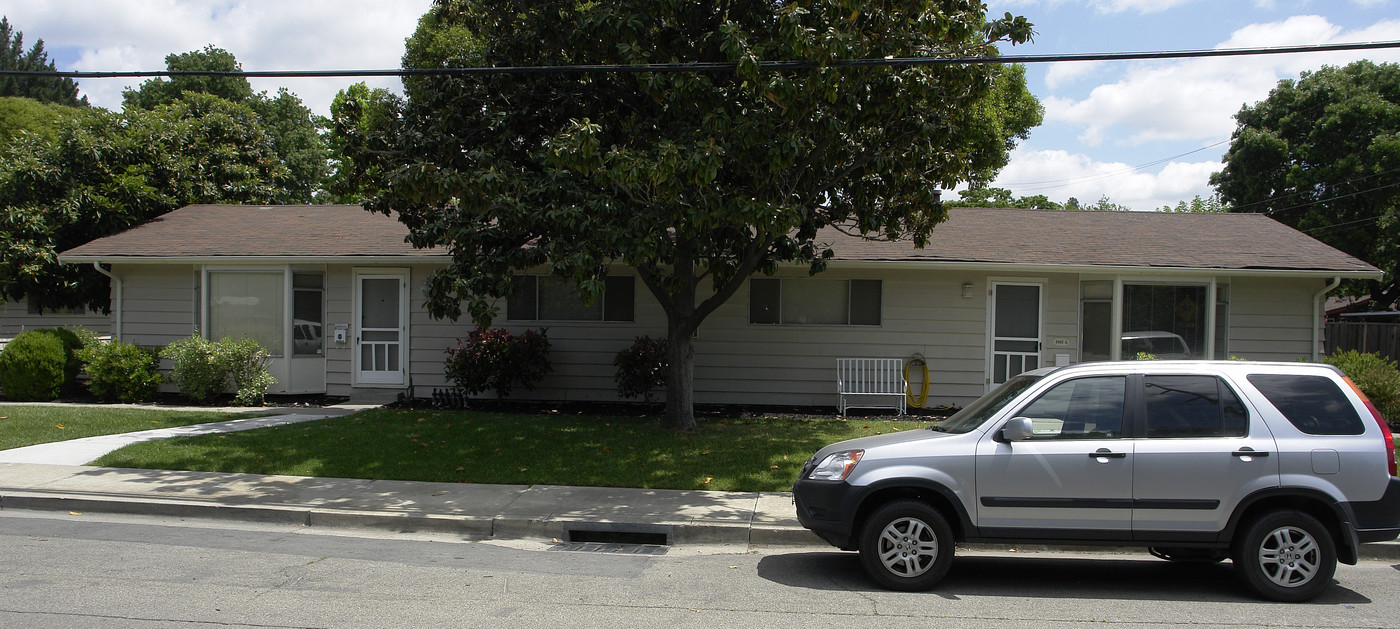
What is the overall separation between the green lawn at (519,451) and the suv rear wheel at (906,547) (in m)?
2.81

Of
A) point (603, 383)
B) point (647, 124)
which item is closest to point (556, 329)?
point (603, 383)

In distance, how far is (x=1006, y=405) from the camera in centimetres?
593

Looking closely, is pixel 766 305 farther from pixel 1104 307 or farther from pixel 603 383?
pixel 1104 307

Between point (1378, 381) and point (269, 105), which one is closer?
point (1378, 381)

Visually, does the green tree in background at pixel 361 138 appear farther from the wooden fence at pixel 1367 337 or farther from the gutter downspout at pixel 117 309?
the wooden fence at pixel 1367 337

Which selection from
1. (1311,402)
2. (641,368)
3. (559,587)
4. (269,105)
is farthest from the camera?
(269,105)

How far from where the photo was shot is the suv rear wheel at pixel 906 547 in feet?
18.8

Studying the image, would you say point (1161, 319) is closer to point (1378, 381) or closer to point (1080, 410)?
point (1378, 381)

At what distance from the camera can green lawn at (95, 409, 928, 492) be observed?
9031mm

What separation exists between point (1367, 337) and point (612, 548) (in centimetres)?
1775

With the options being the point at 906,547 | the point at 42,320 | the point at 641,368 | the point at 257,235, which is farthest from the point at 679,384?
the point at 42,320

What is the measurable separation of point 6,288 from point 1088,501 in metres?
19.1

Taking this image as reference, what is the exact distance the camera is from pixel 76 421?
11664 millimetres

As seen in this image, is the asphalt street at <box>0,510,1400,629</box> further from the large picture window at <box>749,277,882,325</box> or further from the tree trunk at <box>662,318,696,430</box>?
the large picture window at <box>749,277,882,325</box>
